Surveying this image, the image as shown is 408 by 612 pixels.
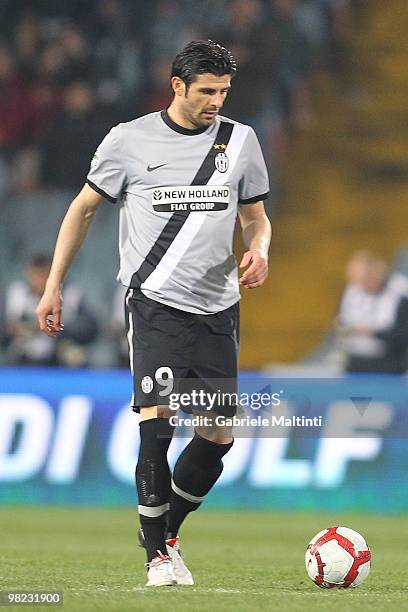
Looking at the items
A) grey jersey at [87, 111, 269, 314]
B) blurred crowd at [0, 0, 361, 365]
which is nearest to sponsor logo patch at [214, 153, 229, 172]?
grey jersey at [87, 111, 269, 314]

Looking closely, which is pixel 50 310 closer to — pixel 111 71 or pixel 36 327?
pixel 36 327

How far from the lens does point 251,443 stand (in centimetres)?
998

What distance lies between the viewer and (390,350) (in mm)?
11328

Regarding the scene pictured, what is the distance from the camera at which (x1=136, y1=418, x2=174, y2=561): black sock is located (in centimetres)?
526

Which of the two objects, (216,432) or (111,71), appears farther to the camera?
(111,71)

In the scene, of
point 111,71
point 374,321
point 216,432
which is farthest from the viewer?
point 111,71

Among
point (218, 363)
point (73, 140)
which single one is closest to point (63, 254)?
point (218, 363)

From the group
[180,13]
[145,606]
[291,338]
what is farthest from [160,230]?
[180,13]

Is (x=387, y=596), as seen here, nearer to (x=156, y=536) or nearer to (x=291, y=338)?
(x=156, y=536)

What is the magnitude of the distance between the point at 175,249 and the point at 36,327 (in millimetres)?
6484

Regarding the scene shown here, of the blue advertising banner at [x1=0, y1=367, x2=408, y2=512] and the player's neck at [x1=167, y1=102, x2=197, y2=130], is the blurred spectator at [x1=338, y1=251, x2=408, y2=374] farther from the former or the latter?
the player's neck at [x1=167, y1=102, x2=197, y2=130]

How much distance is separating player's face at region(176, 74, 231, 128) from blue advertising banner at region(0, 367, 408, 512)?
14.9 feet

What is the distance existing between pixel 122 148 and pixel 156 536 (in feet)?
4.93

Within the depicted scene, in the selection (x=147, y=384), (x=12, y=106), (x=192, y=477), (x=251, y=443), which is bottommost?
(x=251, y=443)
